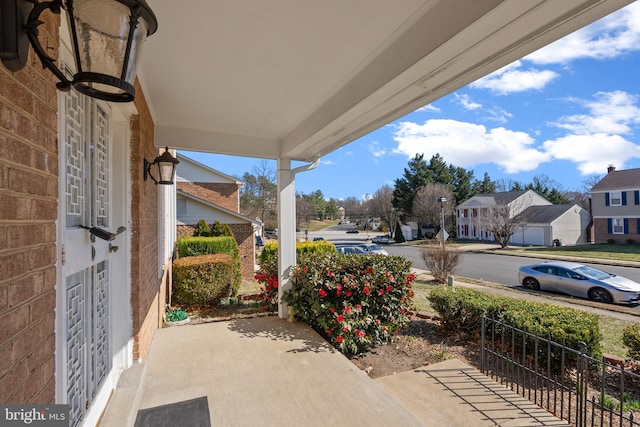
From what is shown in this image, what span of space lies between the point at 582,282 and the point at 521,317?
7630 millimetres

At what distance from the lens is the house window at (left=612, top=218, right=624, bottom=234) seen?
23.6 m

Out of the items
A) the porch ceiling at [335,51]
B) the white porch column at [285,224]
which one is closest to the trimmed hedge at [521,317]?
the white porch column at [285,224]

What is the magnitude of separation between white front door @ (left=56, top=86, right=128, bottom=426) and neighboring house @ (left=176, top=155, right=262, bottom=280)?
9897mm

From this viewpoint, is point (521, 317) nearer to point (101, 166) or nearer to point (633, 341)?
point (633, 341)

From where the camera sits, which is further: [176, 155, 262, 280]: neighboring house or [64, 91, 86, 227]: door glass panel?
[176, 155, 262, 280]: neighboring house

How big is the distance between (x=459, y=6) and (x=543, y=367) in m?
4.43

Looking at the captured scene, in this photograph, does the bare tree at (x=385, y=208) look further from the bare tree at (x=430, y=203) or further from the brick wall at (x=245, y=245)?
the brick wall at (x=245, y=245)

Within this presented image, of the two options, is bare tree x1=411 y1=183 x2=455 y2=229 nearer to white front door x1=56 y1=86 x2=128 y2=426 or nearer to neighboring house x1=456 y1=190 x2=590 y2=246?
neighboring house x1=456 y1=190 x2=590 y2=246

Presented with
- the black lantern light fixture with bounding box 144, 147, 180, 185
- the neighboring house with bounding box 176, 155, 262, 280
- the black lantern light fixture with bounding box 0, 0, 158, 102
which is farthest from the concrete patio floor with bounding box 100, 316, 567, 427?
the neighboring house with bounding box 176, 155, 262, 280

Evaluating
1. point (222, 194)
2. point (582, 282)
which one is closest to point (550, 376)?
point (582, 282)

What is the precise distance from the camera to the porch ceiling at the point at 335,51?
175 cm

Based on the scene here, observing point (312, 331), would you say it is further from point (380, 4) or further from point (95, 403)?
point (380, 4)

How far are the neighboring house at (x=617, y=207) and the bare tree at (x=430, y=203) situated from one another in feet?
38.6

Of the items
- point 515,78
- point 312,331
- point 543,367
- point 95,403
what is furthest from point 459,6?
point 543,367
